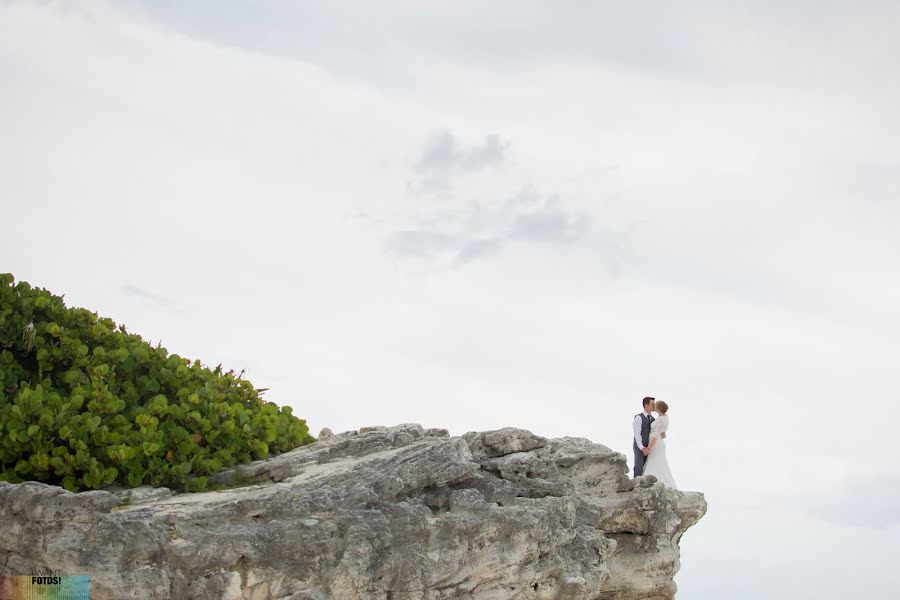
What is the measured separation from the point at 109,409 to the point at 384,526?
3979mm

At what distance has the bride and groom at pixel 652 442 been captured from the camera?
16219mm

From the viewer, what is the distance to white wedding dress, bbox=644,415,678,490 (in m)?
16.1

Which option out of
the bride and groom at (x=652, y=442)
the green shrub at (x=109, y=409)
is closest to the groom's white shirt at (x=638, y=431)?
the bride and groom at (x=652, y=442)

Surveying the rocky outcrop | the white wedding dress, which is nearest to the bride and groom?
the white wedding dress

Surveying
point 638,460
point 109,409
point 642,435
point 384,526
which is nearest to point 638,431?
point 642,435

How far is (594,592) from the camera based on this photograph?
12.9 meters

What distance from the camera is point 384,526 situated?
11414 mm

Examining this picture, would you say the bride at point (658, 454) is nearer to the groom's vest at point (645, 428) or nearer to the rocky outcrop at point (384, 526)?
the groom's vest at point (645, 428)

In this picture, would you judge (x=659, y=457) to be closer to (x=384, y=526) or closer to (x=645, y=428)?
(x=645, y=428)

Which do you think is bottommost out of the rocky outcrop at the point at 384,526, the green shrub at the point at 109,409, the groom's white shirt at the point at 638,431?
the rocky outcrop at the point at 384,526

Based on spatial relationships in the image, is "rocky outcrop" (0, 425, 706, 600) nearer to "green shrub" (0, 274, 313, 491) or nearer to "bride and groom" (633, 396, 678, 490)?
"green shrub" (0, 274, 313, 491)

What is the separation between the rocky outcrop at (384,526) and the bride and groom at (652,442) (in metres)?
1.88

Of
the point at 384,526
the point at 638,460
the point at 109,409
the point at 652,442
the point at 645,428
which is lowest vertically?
the point at 384,526

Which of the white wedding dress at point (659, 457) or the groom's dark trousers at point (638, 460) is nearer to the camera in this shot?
the white wedding dress at point (659, 457)
